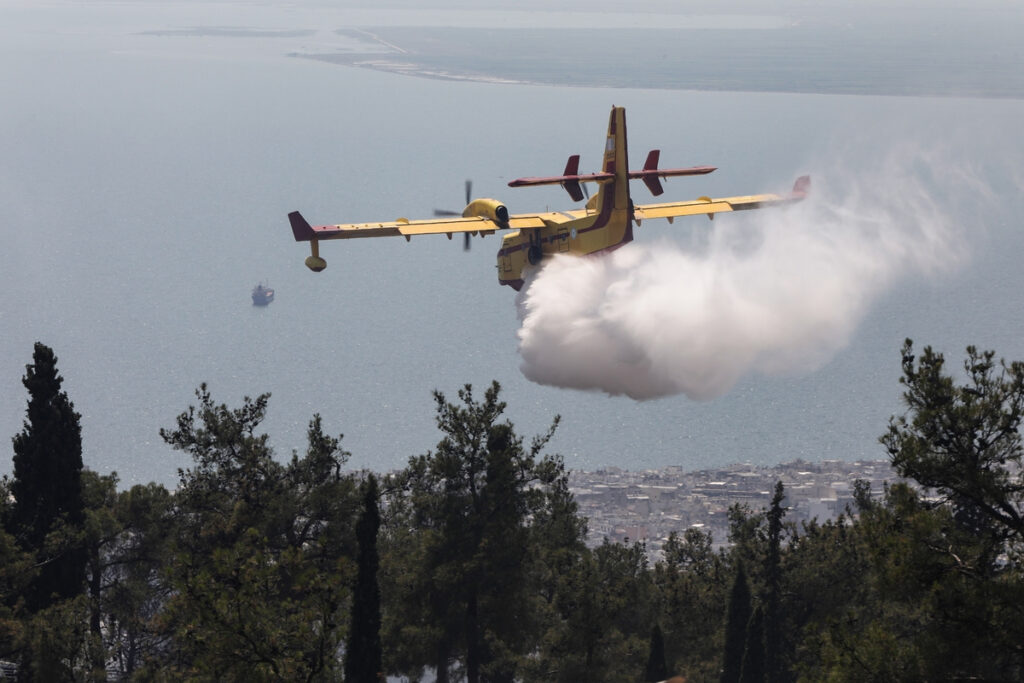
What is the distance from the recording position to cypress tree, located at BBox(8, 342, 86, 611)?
37812 millimetres

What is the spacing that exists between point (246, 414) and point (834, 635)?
90.7 feet

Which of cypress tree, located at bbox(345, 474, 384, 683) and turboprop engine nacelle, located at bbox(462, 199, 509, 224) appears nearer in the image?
cypress tree, located at bbox(345, 474, 384, 683)

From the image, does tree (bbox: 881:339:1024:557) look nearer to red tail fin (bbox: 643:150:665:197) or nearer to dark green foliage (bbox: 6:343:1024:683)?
dark green foliage (bbox: 6:343:1024:683)

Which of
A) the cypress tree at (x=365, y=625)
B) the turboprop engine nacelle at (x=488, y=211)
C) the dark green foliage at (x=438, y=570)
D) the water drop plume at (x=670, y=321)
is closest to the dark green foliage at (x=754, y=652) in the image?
the dark green foliage at (x=438, y=570)

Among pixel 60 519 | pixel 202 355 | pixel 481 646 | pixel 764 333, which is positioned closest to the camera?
pixel 60 519

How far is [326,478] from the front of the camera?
143 ft

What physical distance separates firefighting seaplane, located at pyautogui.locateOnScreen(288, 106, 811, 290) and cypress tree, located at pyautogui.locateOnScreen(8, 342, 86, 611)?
9.65m

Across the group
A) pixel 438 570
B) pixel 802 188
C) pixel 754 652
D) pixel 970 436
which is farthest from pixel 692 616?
pixel 970 436

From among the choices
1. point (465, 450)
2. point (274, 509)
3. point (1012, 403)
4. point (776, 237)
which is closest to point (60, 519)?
point (274, 509)

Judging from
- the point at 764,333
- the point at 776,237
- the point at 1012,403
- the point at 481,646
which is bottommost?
the point at 481,646

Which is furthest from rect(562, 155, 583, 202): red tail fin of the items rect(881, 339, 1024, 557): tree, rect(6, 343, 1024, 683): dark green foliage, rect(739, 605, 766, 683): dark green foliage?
rect(881, 339, 1024, 557): tree

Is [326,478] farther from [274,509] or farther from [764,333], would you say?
[764,333]

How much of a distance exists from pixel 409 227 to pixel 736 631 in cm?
1893

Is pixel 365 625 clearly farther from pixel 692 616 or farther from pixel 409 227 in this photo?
pixel 409 227
